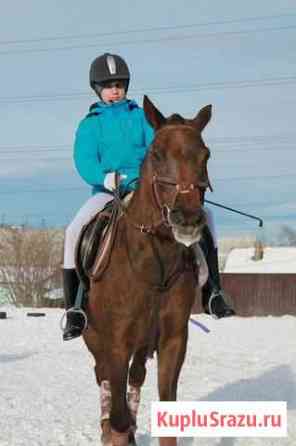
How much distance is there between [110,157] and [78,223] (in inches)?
24.6

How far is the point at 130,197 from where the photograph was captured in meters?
5.47

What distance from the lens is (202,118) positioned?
5023mm

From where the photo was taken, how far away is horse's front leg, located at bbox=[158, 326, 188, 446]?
5371mm

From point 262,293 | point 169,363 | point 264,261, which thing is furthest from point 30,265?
point 264,261

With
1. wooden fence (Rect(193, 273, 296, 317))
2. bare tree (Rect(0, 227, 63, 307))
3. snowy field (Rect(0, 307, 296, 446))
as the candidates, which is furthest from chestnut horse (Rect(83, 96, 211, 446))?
bare tree (Rect(0, 227, 63, 307))

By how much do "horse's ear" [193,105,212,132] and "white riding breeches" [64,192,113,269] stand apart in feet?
4.75

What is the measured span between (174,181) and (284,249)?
63349 mm

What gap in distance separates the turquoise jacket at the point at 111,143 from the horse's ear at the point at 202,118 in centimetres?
122

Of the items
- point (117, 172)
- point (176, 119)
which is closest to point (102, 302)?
point (117, 172)

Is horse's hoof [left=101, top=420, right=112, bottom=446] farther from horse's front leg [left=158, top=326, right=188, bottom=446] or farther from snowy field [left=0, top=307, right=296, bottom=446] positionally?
horse's front leg [left=158, top=326, right=188, bottom=446]

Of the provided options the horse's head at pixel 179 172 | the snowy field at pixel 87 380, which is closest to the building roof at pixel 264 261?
the snowy field at pixel 87 380

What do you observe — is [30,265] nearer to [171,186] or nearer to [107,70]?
[107,70]

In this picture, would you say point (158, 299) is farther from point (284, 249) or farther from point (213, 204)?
point (284, 249)

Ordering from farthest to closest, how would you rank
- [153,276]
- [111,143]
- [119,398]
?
[111,143] → [119,398] → [153,276]
